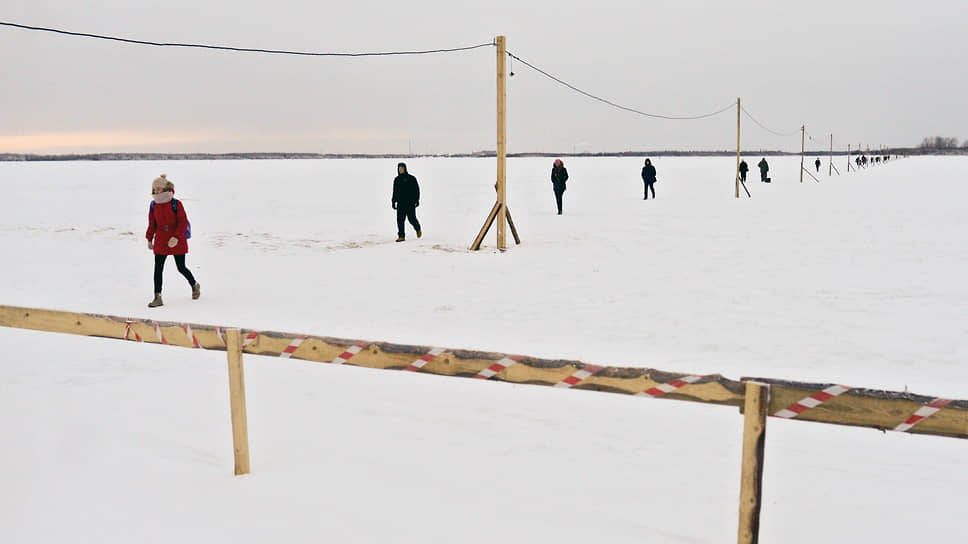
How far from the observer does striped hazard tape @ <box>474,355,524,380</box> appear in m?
3.80

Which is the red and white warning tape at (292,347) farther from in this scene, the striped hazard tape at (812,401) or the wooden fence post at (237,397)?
the striped hazard tape at (812,401)


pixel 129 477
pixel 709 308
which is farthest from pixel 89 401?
pixel 709 308

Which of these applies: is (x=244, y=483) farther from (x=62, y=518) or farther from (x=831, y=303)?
(x=831, y=303)

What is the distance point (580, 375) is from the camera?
3.71 m

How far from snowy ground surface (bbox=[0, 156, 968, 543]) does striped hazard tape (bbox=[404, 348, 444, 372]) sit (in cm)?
80

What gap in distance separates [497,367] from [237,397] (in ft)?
5.22

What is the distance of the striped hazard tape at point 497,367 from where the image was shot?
3.80 meters

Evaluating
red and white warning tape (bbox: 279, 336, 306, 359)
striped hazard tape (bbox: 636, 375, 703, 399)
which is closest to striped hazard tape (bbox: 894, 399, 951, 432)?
striped hazard tape (bbox: 636, 375, 703, 399)

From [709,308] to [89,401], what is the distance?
688 cm

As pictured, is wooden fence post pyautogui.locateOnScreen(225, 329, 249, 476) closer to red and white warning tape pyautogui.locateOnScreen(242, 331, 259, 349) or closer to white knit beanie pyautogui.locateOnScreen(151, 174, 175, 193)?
red and white warning tape pyautogui.locateOnScreen(242, 331, 259, 349)

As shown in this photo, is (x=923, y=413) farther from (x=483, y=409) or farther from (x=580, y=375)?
(x=483, y=409)

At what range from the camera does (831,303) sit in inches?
382

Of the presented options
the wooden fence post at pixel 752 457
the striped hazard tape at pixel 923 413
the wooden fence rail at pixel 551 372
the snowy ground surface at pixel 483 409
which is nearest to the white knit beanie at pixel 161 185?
the snowy ground surface at pixel 483 409

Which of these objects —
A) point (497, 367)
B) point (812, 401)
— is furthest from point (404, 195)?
point (812, 401)
